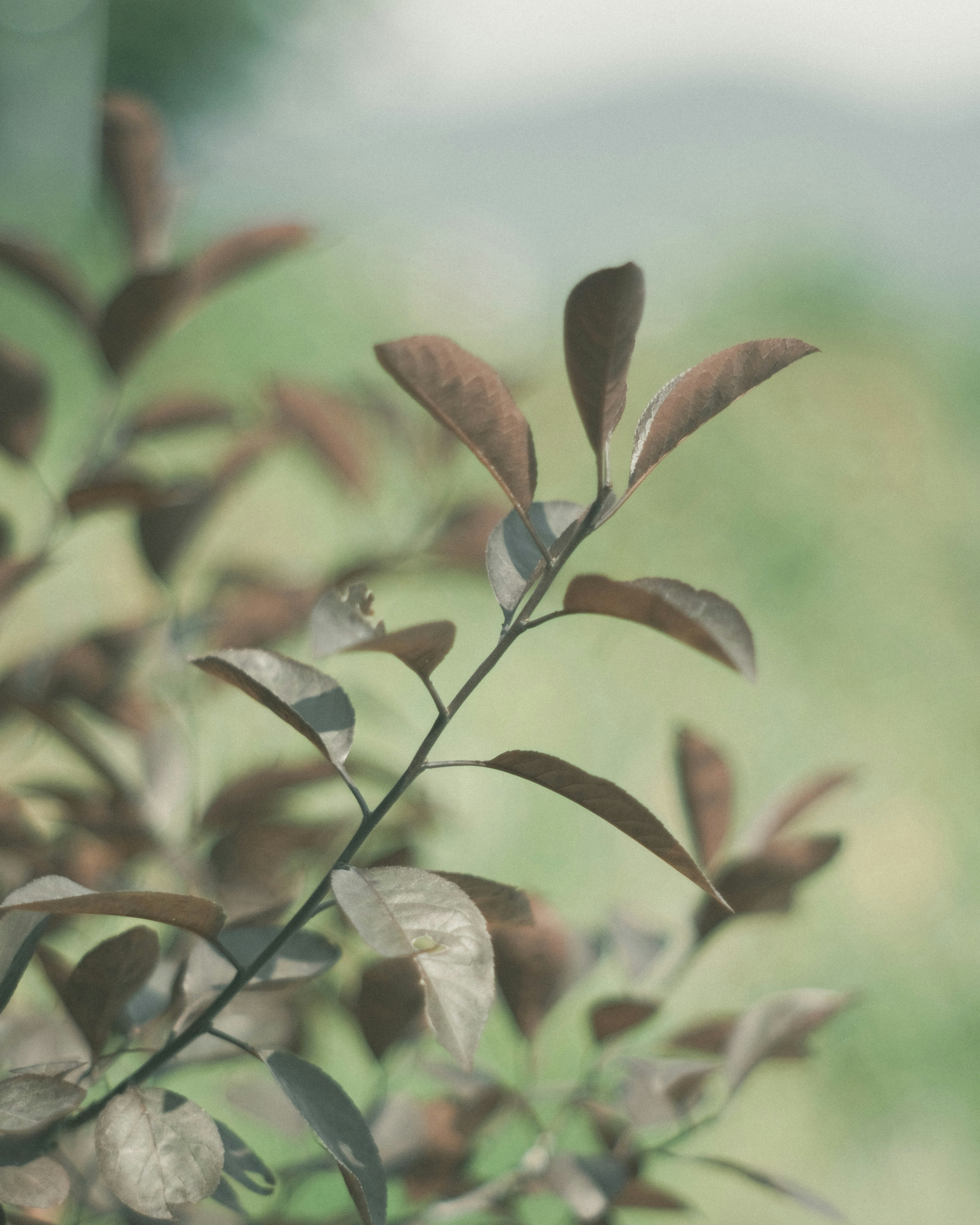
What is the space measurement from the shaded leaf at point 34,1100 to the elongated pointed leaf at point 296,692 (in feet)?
0.50

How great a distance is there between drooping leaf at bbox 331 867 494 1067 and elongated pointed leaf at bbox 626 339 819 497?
16cm

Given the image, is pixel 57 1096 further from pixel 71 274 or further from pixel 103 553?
pixel 103 553

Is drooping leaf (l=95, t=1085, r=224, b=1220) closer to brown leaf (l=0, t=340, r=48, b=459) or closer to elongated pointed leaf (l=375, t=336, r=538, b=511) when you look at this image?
elongated pointed leaf (l=375, t=336, r=538, b=511)

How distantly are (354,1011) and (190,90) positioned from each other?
4.95 meters

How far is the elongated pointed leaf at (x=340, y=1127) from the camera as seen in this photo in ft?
1.17

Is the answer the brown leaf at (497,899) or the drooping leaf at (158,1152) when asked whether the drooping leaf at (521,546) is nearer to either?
the brown leaf at (497,899)

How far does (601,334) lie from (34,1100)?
33 cm

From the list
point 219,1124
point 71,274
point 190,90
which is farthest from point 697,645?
point 190,90

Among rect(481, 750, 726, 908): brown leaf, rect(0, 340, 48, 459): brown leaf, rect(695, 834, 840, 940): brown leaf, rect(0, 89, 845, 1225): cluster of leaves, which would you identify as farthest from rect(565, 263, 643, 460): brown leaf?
rect(0, 340, 48, 459): brown leaf

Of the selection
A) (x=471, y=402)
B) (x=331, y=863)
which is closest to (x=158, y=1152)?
(x=471, y=402)

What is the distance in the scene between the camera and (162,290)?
62cm

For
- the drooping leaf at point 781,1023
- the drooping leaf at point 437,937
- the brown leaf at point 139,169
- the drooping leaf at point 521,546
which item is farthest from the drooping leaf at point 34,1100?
the brown leaf at point 139,169

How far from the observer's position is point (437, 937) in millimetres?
337

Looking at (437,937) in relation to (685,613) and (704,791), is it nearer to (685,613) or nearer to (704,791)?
(685,613)
